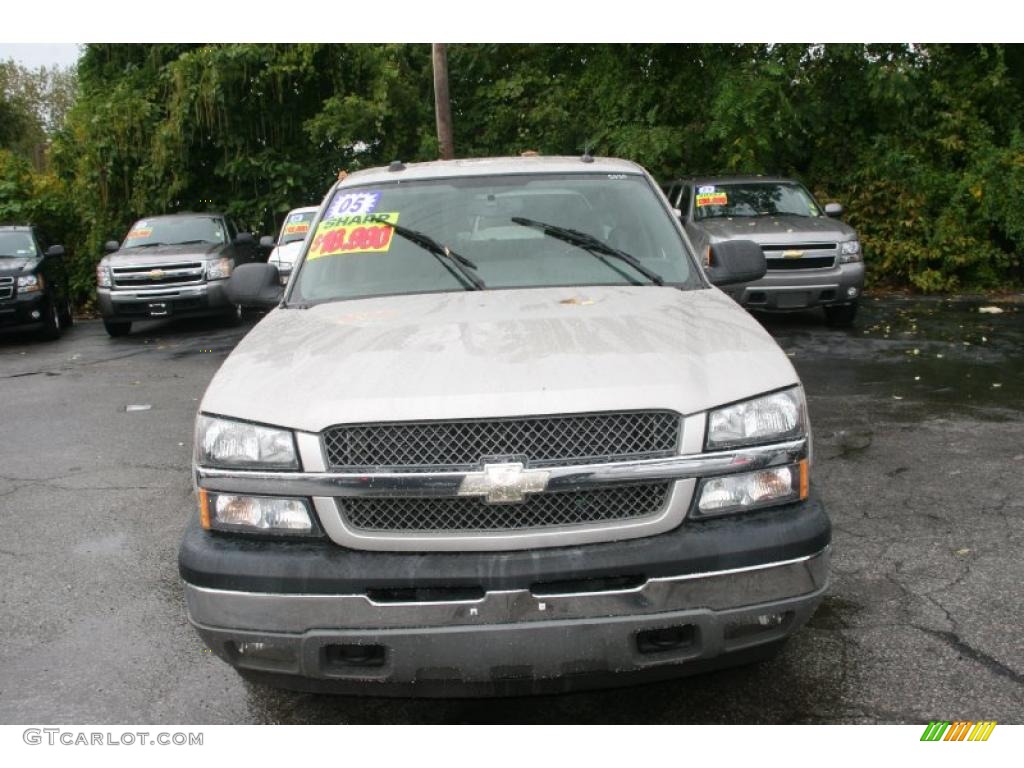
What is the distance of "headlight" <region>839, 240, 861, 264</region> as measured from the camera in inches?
456

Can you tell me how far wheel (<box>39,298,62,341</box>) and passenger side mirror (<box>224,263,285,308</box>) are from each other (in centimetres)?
1085

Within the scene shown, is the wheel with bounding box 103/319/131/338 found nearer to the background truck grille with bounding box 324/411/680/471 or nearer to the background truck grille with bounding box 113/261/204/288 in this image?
the background truck grille with bounding box 113/261/204/288

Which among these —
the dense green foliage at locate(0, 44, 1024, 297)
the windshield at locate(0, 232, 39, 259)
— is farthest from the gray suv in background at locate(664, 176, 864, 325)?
the windshield at locate(0, 232, 39, 259)

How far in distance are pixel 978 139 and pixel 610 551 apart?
1540 centimetres

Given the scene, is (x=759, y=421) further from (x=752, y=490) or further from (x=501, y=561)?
(x=501, y=561)

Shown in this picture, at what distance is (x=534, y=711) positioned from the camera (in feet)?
11.3

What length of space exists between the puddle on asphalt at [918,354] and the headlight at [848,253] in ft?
2.78

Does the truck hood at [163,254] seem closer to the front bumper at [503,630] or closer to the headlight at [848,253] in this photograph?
the headlight at [848,253]

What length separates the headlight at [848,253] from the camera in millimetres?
11570

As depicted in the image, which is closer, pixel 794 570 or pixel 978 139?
pixel 794 570

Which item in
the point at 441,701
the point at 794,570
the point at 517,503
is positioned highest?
the point at 517,503

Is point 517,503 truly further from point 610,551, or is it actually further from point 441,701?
point 441,701
